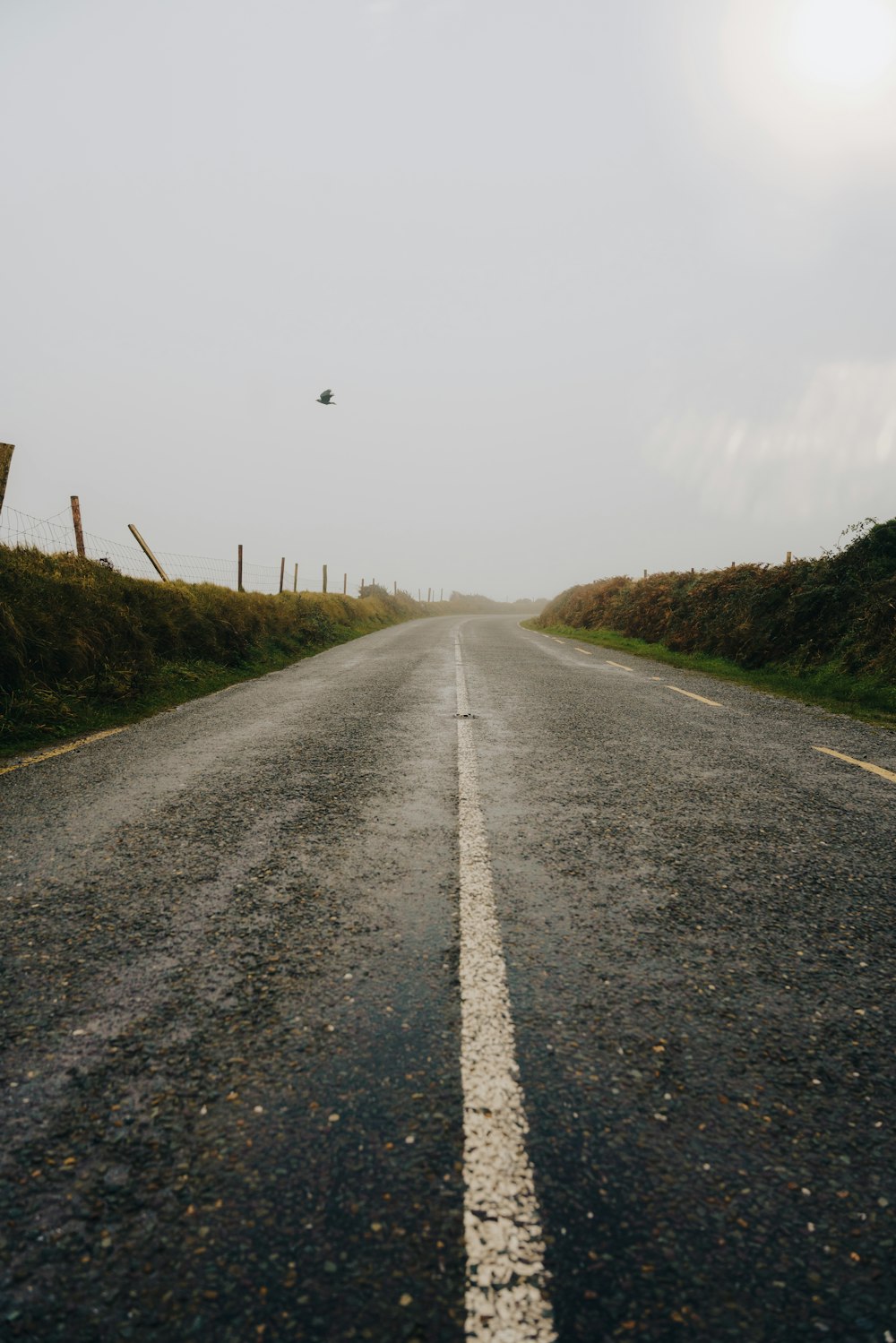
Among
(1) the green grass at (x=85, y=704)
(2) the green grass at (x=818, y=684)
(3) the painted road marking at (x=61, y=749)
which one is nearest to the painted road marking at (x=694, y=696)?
(2) the green grass at (x=818, y=684)

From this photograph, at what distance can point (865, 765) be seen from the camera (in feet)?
17.3

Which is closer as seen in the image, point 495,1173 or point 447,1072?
point 495,1173

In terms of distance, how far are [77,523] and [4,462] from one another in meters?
3.66

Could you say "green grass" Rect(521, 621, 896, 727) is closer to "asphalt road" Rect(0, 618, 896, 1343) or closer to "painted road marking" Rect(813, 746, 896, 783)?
"painted road marking" Rect(813, 746, 896, 783)

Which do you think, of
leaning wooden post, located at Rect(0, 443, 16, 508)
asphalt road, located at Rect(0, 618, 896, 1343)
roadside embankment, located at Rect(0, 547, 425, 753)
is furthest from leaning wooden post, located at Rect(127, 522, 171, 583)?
asphalt road, located at Rect(0, 618, 896, 1343)

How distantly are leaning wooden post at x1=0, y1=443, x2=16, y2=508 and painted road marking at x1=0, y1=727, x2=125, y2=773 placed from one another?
3.17 metres

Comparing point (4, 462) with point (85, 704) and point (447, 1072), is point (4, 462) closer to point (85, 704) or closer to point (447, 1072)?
point (85, 704)

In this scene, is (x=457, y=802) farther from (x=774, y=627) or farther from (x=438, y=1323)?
(x=774, y=627)

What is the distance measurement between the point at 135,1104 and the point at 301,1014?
1.68ft

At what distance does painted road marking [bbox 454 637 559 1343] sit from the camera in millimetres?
1216

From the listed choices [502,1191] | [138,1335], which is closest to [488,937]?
[502,1191]

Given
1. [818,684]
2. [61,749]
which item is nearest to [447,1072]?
[61,749]

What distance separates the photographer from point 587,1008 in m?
2.12

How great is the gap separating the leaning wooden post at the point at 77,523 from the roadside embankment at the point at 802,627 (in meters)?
11.6
